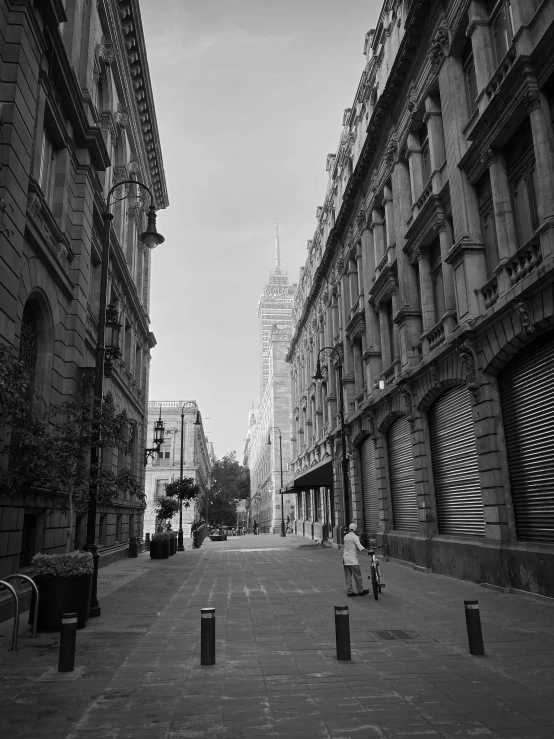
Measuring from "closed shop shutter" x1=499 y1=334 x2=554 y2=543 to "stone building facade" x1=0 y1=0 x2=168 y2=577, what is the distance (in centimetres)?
867

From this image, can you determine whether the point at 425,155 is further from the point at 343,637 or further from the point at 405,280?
the point at 343,637

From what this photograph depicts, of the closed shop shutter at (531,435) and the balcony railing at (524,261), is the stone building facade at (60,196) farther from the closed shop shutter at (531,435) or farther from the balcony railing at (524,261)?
the balcony railing at (524,261)

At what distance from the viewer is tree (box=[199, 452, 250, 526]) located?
3703 inches

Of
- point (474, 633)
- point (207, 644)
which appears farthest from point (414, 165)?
point (207, 644)

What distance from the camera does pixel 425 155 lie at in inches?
871

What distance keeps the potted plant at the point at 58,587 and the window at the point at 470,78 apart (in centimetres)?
1597

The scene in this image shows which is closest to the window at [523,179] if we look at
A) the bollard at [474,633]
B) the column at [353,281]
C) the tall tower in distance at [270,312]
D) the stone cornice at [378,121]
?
the stone cornice at [378,121]

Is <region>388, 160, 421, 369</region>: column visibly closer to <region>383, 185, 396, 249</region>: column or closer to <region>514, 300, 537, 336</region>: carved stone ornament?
<region>383, 185, 396, 249</region>: column

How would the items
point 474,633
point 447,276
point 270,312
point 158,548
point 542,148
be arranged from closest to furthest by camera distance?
point 474,633 < point 542,148 < point 447,276 < point 158,548 < point 270,312

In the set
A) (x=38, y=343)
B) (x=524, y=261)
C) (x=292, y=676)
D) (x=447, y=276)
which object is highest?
(x=447, y=276)

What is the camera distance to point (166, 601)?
13531 mm

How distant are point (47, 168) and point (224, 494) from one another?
288ft

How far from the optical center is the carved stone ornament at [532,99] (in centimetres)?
1350

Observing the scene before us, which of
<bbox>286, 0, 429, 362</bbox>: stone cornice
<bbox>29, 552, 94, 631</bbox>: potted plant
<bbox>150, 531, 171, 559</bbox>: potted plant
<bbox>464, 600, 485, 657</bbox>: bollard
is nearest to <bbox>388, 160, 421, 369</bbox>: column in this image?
<bbox>286, 0, 429, 362</bbox>: stone cornice
